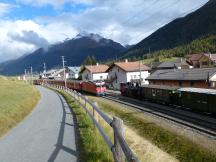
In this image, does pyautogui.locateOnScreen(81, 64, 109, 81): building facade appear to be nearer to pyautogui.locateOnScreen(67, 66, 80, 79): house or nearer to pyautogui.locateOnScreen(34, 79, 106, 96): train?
pyautogui.locateOnScreen(34, 79, 106, 96): train

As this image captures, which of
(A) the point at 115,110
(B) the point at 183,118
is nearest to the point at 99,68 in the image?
(A) the point at 115,110

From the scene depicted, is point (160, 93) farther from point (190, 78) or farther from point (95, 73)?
point (95, 73)

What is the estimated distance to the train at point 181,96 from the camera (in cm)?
3022

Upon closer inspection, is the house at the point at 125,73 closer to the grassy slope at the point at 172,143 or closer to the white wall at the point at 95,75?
the white wall at the point at 95,75

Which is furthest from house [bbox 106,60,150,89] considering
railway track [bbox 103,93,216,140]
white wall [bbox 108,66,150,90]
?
railway track [bbox 103,93,216,140]

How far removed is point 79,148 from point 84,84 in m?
61.8

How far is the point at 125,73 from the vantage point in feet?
260

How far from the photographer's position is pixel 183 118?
30297 millimetres

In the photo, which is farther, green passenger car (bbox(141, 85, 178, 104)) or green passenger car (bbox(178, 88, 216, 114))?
green passenger car (bbox(141, 85, 178, 104))

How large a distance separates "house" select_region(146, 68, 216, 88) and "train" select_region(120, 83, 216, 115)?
7324mm

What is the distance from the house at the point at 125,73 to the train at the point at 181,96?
22776 mm

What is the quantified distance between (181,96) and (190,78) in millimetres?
14986

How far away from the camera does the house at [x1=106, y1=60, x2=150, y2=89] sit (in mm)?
79356

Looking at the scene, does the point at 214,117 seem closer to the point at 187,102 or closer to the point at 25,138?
the point at 187,102
